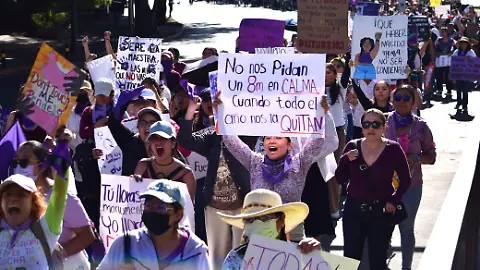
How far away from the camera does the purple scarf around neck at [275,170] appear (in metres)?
6.93

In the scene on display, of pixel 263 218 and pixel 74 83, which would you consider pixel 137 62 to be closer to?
pixel 74 83

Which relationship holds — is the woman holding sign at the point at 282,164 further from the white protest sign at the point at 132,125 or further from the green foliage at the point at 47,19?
the green foliage at the point at 47,19

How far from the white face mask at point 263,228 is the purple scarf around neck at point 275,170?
159cm

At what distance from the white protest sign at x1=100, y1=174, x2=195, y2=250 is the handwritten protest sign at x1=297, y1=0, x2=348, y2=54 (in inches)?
222

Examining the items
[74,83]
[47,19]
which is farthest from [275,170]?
[47,19]

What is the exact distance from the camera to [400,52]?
13891 mm

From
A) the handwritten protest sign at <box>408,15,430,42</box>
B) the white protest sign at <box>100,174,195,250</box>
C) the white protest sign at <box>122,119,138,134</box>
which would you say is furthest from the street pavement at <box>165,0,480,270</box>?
the white protest sign at <box>100,174,195,250</box>

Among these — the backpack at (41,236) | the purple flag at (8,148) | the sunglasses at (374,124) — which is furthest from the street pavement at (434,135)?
the backpack at (41,236)

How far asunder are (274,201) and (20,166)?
1.68 metres

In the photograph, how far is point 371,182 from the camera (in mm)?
7535

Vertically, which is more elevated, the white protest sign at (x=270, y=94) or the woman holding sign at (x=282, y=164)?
the white protest sign at (x=270, y=94)

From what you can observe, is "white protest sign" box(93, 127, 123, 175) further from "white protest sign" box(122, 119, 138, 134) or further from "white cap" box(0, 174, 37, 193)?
"white cap" box(0, 174, 37, 193)

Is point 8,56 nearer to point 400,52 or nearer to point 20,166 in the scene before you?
point 400,52

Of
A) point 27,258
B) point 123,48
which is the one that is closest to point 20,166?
point 27,258
